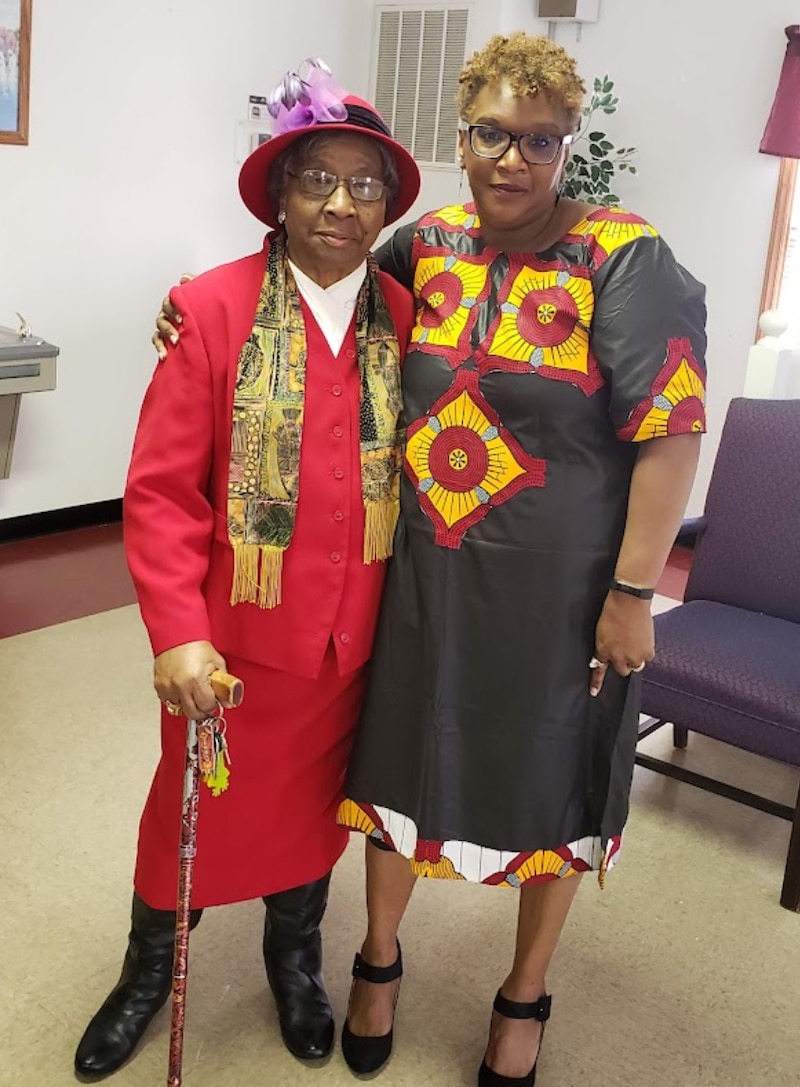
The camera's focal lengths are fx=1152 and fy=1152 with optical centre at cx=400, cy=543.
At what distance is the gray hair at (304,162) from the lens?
1.50m

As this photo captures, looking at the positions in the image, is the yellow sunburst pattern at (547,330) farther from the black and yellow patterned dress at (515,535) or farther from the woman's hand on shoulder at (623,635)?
the woman's hand on shoulder at (623,635)

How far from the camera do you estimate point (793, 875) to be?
239 cm

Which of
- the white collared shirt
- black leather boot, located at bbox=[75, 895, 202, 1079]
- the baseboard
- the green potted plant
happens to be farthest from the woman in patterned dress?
the green potted plant

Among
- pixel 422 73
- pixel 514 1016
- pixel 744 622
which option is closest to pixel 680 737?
pixel 744 622

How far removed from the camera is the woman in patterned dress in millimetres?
1483

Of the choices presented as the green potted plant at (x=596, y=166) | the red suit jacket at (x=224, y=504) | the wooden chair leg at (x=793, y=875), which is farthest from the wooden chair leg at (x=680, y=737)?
the green potted plant at (x=596, y=166)

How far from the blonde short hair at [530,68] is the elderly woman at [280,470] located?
159 millimetres

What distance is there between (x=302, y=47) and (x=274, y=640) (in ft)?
12.4

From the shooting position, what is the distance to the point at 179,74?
427 centimetres

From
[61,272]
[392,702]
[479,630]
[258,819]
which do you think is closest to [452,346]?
[479,630]

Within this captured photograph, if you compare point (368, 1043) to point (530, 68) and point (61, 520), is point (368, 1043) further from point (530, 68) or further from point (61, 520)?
point (61, 520)

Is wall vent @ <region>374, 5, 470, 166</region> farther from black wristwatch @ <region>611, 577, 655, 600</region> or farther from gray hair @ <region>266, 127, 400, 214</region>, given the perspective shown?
black wristwatch @ <region>611, 577, 655, 600</region>

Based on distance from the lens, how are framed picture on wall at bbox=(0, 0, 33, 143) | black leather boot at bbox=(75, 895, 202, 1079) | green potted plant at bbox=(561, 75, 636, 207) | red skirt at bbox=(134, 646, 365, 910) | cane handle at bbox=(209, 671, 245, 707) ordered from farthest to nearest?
green potted plant at bbox=(561, 75, 636, 207), framed picture on wall at bbox=(0, 0, 33, 143), black leather boot at bbox=(75, 895, 202, 1079), red skirt at bbox=(134, 646, 365, 910), cane handle at bbox=(209, 671, 245, 707)

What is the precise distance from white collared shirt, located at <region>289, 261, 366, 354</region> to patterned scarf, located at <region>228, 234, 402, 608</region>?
1 centimetres
